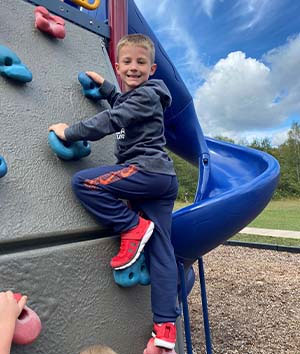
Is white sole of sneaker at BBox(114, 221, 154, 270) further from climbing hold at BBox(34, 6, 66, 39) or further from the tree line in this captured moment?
the tree line

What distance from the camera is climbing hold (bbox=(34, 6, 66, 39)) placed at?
127cm

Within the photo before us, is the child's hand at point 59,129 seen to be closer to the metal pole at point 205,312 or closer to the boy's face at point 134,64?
the boy's face at point 134,64

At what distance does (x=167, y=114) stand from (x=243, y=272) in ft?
8.43

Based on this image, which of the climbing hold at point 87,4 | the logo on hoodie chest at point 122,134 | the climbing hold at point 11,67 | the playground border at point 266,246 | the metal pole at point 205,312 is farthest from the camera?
the playground border at point 266,246

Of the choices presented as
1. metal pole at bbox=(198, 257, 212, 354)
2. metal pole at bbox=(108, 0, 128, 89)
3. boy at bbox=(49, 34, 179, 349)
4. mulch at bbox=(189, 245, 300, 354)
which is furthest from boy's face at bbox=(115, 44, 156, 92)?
mulch at bbox=(189, 245, 300, 354)

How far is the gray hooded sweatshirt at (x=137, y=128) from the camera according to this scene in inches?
43.4

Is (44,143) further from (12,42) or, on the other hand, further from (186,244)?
(186,244)

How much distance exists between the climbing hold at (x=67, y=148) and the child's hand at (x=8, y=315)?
16.5 inches

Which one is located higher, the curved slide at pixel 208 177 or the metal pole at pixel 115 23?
the metal pole at pixel 115 23

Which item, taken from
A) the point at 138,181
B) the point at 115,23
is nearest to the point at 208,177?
the point at 115,23

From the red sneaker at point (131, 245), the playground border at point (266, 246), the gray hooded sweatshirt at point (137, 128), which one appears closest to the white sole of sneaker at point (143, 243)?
the red sneaker at point (131, 245)

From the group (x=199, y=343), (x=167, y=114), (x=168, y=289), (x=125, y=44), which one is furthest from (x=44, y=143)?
(x=199, y=343)

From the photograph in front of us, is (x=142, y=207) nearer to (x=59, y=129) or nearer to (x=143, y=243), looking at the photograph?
(x=143, y=243)

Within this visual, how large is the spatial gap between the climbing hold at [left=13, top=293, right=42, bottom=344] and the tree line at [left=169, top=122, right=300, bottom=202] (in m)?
14.4
